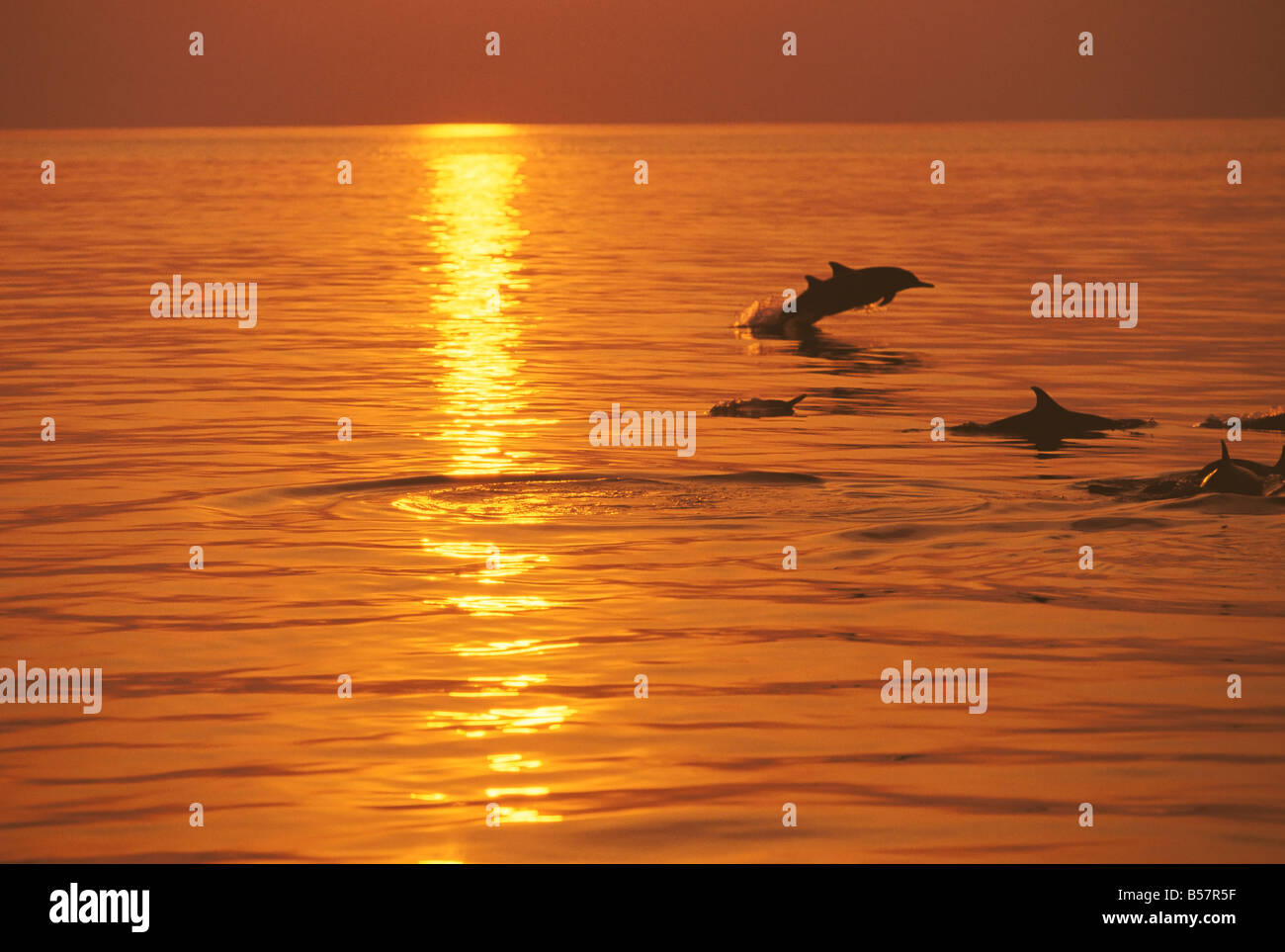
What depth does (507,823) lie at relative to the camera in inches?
383

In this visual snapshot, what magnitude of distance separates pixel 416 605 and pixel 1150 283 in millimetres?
33720

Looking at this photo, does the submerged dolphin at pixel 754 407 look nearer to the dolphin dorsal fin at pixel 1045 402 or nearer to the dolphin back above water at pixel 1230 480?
the dolphin dorsal fin at pixel 1045 402

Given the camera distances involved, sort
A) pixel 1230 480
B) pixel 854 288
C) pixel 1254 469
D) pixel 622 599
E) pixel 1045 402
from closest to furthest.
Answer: pixel 622 599 < pixel 1230 480 < pixel 1254 469 < pixel 1045 402 < pixel 854 288

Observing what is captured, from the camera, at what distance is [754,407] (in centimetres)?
2478

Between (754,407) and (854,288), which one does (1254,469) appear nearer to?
(754,407)

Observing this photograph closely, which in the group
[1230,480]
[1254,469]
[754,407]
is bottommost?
[1230,480]

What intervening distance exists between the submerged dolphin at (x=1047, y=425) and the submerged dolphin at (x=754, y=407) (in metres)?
2.55

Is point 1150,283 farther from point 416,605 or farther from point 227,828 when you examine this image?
point 227,828

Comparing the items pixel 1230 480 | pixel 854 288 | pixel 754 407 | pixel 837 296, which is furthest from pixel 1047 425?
pixel 837 296

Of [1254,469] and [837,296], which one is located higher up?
[837,296]

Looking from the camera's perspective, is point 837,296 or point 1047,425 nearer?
point 1047,425

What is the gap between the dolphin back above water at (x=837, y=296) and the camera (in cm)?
3434

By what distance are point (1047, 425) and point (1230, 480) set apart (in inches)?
189

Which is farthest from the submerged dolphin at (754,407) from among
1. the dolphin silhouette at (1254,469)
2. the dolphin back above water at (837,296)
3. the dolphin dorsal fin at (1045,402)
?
the dolphin back above water at (837,296)
